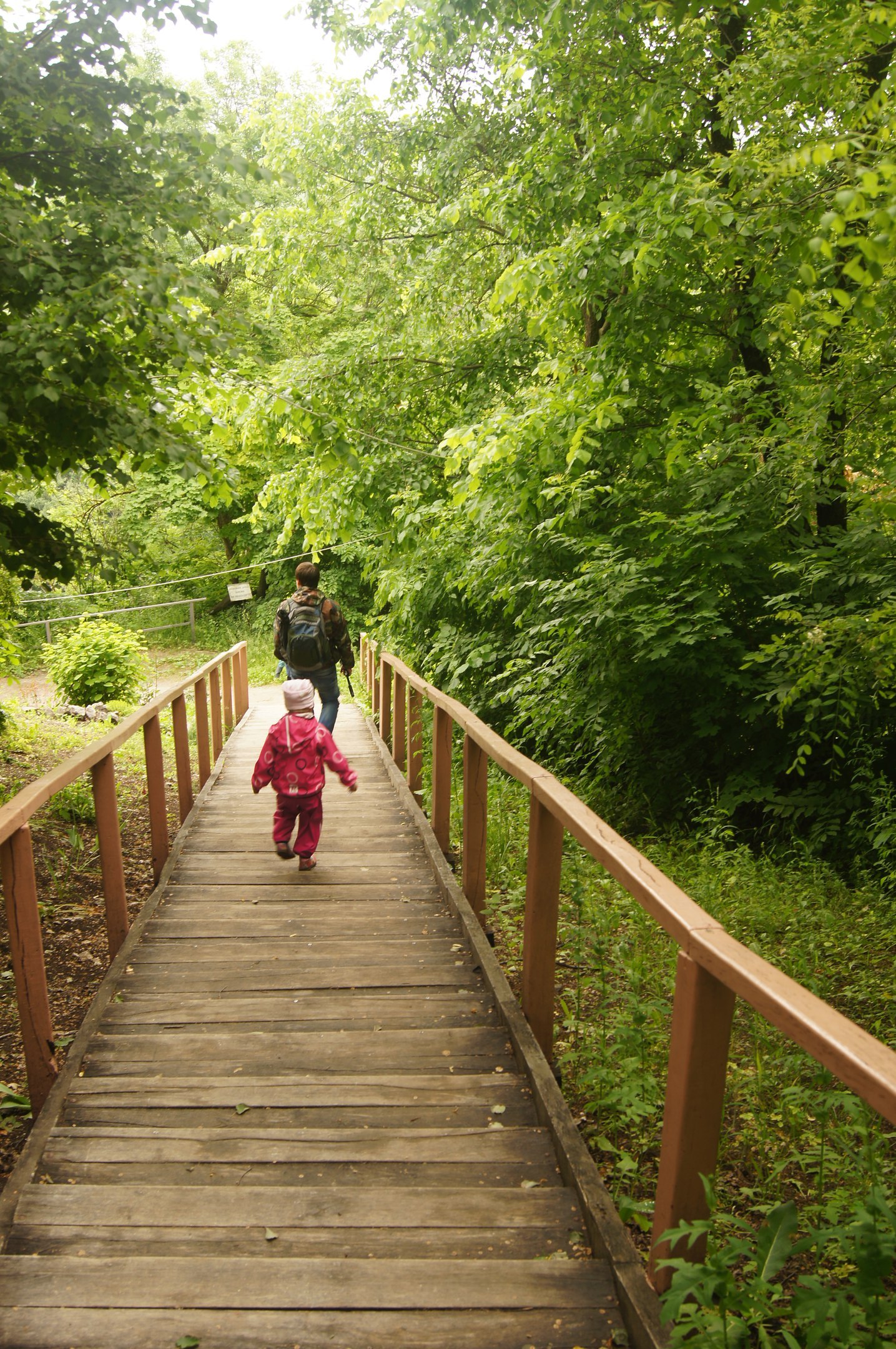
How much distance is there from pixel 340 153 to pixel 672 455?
6.66m

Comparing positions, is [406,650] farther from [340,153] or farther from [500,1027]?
[500,1027]

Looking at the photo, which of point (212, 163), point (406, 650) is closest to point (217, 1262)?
point (212, 163)

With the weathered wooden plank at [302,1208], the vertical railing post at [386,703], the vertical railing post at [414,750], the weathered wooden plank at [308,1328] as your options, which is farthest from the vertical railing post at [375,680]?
the weathered wooden plank at [308,1328]

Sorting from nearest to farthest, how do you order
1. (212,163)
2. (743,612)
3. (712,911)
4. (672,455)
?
(212,163)
(712,911)
(672,455)
(743,612)

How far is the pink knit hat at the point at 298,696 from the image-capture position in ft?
16.6

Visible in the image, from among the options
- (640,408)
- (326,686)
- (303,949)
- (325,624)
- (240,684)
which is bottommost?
(240,684)

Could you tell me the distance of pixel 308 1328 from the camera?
1.84 m

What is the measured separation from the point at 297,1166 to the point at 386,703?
302 inches

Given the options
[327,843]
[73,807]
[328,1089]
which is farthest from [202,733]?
[328,1089]

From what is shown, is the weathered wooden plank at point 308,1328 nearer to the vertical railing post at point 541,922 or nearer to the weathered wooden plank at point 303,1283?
the weathered wooden plank at point 303,1283

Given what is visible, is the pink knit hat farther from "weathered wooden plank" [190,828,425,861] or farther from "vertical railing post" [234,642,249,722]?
"vertical railing post" [234,642,249,722]

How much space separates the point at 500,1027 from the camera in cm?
327

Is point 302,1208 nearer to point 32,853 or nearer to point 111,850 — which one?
point 111,850

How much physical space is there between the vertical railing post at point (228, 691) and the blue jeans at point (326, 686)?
222 centimetres
